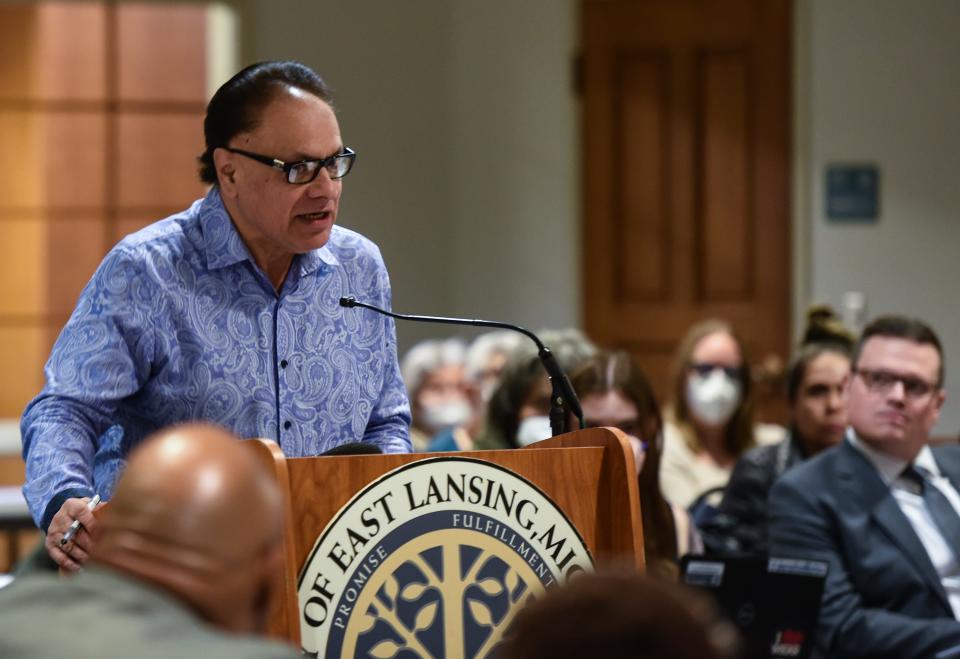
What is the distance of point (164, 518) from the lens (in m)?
1.01

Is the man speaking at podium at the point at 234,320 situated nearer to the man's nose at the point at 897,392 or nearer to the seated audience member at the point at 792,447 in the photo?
the man's nose at the point at 897,392

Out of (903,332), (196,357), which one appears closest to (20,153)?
(903,332)

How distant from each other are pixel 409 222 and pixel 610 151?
3.16ft

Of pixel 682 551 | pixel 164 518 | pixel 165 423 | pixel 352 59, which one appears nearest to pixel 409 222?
pixel 352 59

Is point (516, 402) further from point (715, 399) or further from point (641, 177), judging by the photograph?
point (641, 177)

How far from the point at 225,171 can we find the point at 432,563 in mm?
727

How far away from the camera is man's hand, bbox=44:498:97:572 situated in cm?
186

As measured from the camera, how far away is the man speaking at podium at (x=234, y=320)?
208cm

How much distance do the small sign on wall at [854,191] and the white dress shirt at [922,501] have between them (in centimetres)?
303

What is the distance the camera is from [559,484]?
6.22ft

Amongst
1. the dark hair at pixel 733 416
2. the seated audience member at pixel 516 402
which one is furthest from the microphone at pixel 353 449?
the dark hair at pixel 733 416

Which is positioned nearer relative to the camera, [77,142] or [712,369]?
[712,369]

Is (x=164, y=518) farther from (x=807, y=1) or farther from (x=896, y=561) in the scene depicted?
(x=807, y=1)

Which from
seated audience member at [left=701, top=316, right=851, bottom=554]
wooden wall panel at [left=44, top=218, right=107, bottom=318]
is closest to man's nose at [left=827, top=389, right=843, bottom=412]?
seated audience member at [left=701, top=316, right=851, bottom=554]
